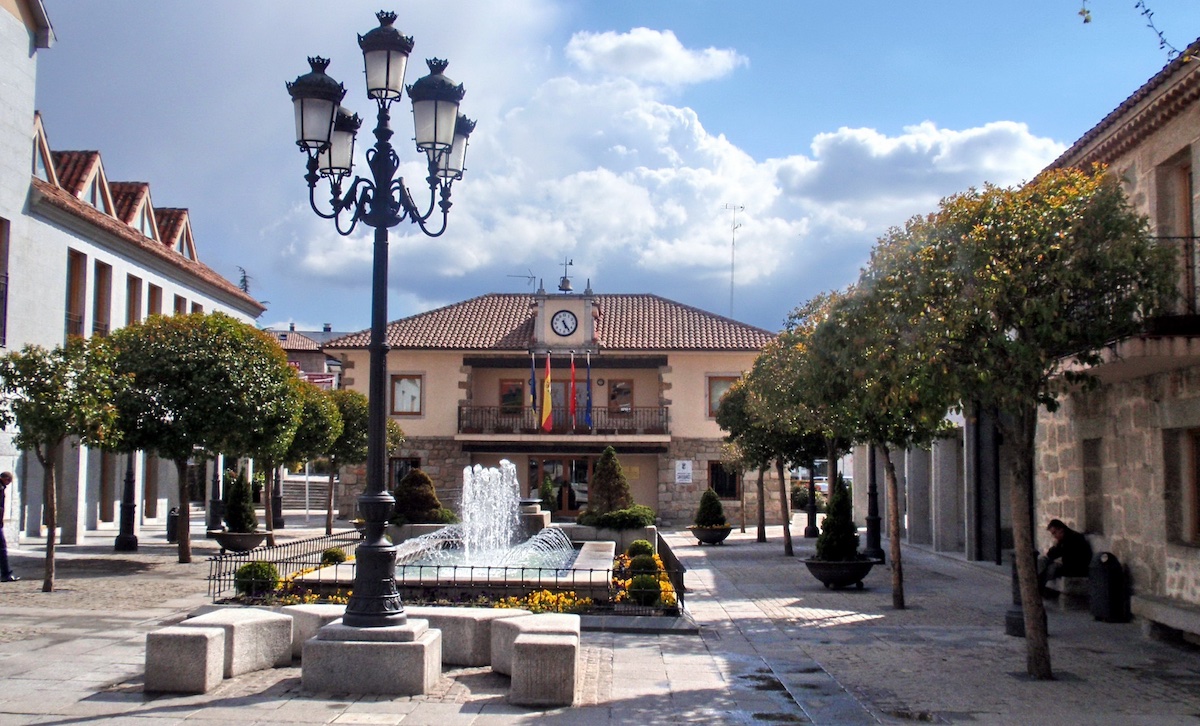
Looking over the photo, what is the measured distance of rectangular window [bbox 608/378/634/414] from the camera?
38438mm

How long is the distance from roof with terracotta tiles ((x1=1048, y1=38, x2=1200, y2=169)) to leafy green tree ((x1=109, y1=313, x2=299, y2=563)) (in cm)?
1371

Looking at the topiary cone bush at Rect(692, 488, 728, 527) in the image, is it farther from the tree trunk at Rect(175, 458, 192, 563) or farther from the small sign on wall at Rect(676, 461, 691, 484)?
the tree trunk at Rect(175, 458, 192, 563)

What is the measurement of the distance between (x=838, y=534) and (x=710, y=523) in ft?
35.6

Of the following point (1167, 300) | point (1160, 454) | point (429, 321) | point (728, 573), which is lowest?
point (728, 573)

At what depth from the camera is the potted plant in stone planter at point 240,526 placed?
70.5 ft

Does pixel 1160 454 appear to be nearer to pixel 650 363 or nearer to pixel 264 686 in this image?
pixel 264 686

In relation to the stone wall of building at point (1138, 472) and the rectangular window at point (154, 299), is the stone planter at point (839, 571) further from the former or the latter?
the rectangular window at point (154, 299)

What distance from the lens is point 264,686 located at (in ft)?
28.5

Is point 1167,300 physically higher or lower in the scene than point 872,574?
higher

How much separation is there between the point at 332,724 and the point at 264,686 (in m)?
1.53

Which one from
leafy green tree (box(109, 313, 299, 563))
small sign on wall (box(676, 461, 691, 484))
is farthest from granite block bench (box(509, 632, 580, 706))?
small sign on wall (box(676, 461, 691, 484))

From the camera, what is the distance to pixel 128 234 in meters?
27.2

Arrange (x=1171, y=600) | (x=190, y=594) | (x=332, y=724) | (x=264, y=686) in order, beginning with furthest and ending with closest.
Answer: (x=190, y=594) → (x=1171, y=600) → (x=264, y=686) → (x=332, y=724)

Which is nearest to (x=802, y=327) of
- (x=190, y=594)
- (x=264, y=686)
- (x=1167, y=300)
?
(x=1167, y=300)
